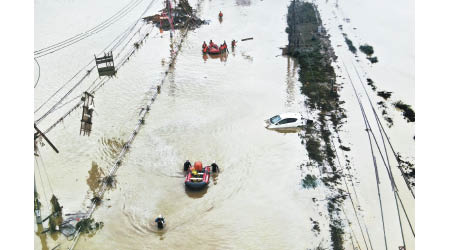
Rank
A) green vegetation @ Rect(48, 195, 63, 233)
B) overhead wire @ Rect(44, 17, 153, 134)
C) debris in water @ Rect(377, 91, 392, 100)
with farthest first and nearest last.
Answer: debris in water @ Rect(377, 91, 392, 100)
overhead wire @ Rect(44, 17, 153, 134)
green vegetation @ Rect(48, 195, 63, 233)

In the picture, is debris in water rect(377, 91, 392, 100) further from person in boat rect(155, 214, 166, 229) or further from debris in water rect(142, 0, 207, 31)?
debris in water rect(142, 0, 207, 31)

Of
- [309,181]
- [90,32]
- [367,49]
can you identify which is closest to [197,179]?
[309,181]

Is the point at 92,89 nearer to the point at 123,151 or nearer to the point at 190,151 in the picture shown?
the point at 123,151

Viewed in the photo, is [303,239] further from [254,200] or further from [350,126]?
[350,126]

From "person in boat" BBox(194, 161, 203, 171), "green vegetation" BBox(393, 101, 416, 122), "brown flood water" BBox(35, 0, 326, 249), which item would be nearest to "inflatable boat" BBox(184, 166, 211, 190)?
"person in boat" BBox(194, 161, 203, 171)

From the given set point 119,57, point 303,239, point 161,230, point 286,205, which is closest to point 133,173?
point 161,230

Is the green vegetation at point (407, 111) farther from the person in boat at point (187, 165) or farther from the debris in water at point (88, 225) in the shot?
the debris in water at point (88, 225)

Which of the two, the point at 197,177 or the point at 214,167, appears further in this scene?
the point at 214,167
